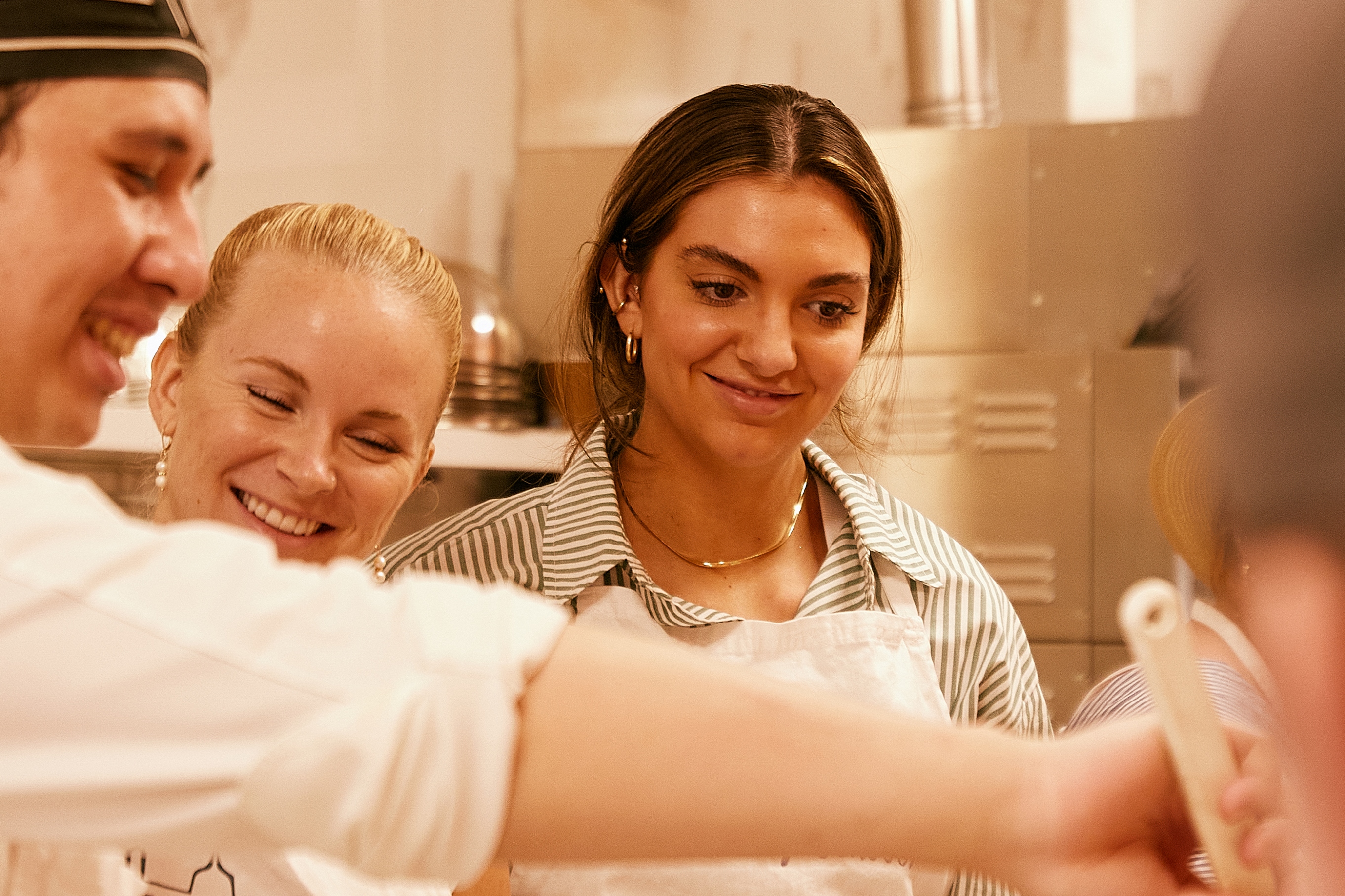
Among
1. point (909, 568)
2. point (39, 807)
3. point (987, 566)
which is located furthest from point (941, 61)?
point (39, 807)

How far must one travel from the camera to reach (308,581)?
15.9 inches

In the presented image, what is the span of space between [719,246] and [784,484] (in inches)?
11.9

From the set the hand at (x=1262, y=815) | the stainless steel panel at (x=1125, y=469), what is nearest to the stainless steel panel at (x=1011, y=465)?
the stainless steel panel at (x=1125, y=469)

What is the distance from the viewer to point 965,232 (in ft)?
6.68

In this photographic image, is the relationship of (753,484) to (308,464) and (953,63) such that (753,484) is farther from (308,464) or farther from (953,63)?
(953,63)

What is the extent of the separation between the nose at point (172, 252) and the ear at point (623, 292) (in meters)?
0.68

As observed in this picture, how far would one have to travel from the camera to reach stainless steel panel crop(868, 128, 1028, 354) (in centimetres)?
203

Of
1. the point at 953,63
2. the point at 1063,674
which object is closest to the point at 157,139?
the point at 1063,674

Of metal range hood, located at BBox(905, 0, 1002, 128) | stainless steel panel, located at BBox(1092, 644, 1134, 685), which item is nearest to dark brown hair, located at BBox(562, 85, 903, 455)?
stainless steel panel, located at BBox(1092, 644, 1134, 685)

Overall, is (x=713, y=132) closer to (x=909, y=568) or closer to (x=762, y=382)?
(x=762, y=382)

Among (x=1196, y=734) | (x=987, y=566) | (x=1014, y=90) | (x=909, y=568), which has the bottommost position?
(x=987, y=566)

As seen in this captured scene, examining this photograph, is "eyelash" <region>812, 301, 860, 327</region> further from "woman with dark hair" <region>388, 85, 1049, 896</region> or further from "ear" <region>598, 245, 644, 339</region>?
"ear" <region>598, 245, 644, 339</region>

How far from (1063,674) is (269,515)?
1.44 m

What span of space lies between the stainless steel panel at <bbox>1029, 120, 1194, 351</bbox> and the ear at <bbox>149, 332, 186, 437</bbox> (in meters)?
1.49
